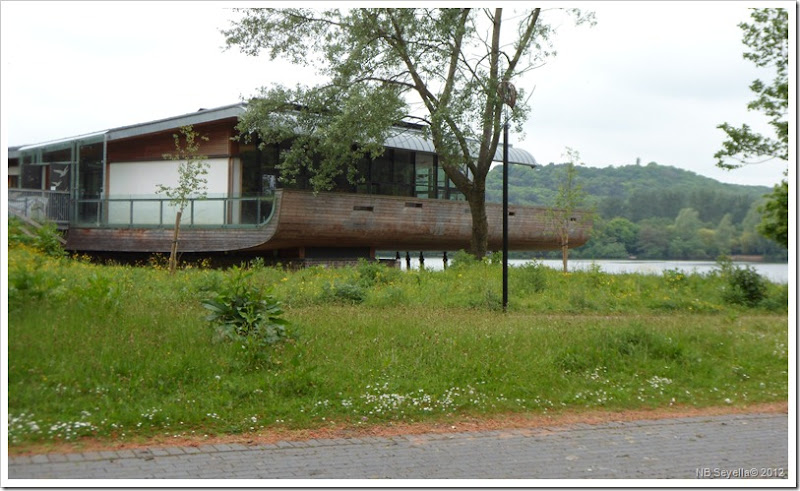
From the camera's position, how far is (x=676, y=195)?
14320mm

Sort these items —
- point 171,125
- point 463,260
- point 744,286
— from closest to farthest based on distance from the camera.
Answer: point 744,286, point 463,260, point 171,125

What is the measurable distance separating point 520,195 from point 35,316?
78.9 feet

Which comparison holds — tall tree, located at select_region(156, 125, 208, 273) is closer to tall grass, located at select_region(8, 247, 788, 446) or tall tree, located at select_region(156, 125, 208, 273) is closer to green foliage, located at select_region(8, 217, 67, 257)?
green foliage, located at select_region(8, 217, 67, 257)

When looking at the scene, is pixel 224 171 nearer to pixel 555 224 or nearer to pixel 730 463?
pixel 555 224

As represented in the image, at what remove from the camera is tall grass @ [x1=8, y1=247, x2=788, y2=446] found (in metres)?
7.60

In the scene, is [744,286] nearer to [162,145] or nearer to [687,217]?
[687,217]

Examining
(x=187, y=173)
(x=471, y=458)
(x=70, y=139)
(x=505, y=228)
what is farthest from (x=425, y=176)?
(x=471, y=458)

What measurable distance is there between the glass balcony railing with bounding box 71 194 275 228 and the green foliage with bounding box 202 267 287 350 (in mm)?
13660

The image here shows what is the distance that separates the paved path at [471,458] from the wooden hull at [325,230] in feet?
53.1

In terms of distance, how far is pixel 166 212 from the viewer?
2430 cm

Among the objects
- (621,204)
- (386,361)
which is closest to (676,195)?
(621,204)

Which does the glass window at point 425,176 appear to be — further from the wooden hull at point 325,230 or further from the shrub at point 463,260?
the shrub at point 463,260

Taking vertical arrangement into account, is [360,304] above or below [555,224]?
below

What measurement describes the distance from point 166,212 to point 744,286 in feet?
53.9
